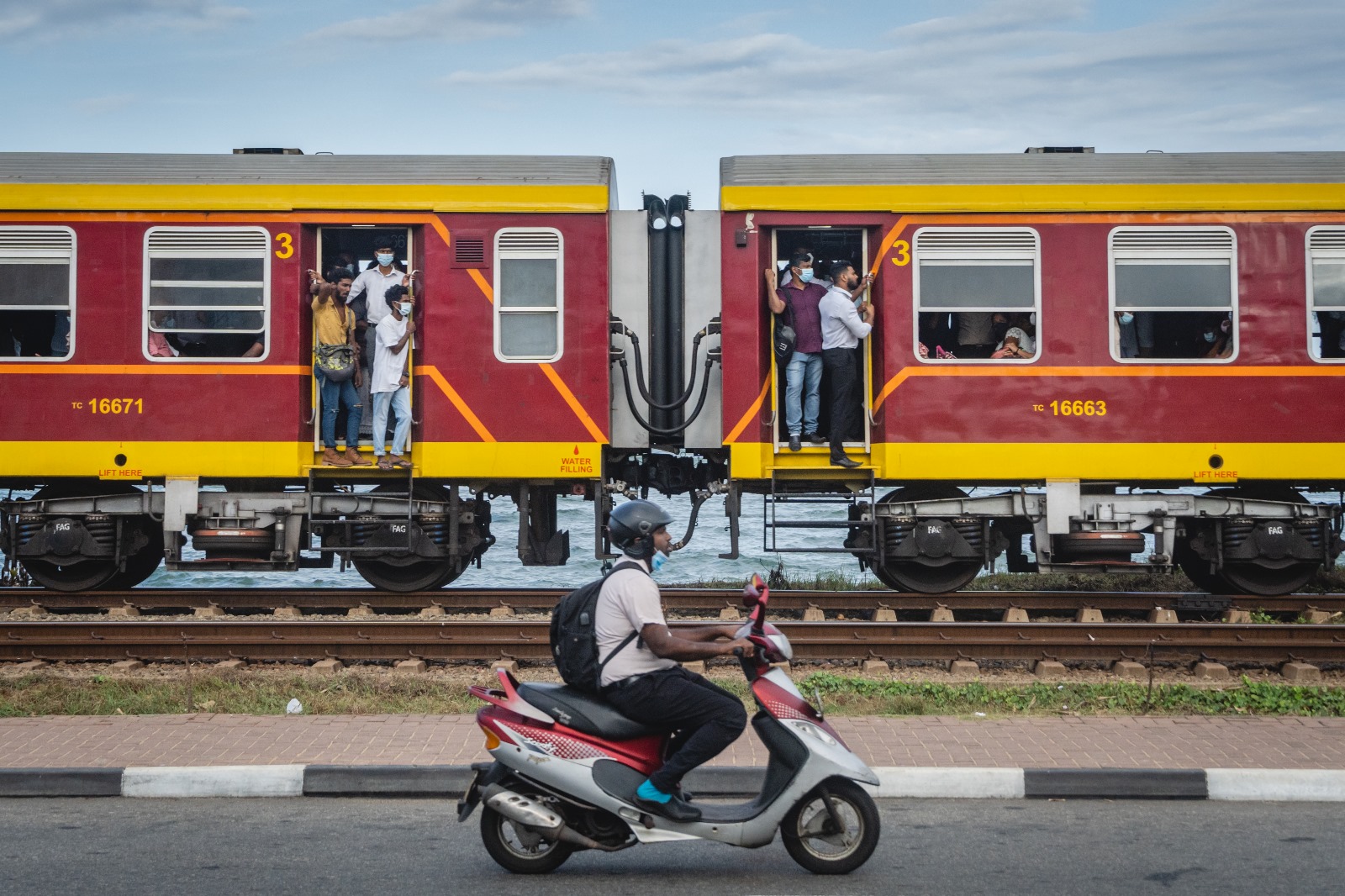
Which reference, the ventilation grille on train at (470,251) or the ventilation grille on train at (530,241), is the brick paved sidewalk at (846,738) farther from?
the ventilation grille on train at (530,241)

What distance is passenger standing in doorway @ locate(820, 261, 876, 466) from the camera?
36.4 ft

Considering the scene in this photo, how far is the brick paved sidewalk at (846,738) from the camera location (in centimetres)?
660

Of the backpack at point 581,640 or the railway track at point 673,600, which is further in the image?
the railway track at point 673,600

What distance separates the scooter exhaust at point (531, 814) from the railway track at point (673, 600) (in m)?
6.14

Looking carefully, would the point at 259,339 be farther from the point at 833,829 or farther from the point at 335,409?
the point at 833,829

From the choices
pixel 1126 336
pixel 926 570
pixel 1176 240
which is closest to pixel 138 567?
pixel 926 570

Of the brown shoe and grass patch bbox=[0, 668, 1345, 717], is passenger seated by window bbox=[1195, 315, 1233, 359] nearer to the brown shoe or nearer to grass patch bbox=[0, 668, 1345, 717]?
grass patch bbox=[0, 668, 1345, 717]

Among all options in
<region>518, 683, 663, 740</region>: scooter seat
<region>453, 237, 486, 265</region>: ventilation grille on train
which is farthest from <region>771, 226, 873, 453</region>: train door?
<region>518, 683, 663, 740</region>: scooter seat

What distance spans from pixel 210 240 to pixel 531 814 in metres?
7.88

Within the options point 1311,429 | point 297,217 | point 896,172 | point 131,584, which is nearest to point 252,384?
point 297,217

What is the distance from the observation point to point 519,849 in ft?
17.1

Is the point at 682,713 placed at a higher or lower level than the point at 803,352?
lower

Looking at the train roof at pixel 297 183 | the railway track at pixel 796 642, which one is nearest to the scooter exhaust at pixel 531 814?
the railway track at pixel 796 642

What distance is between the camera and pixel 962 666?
30.6ft
